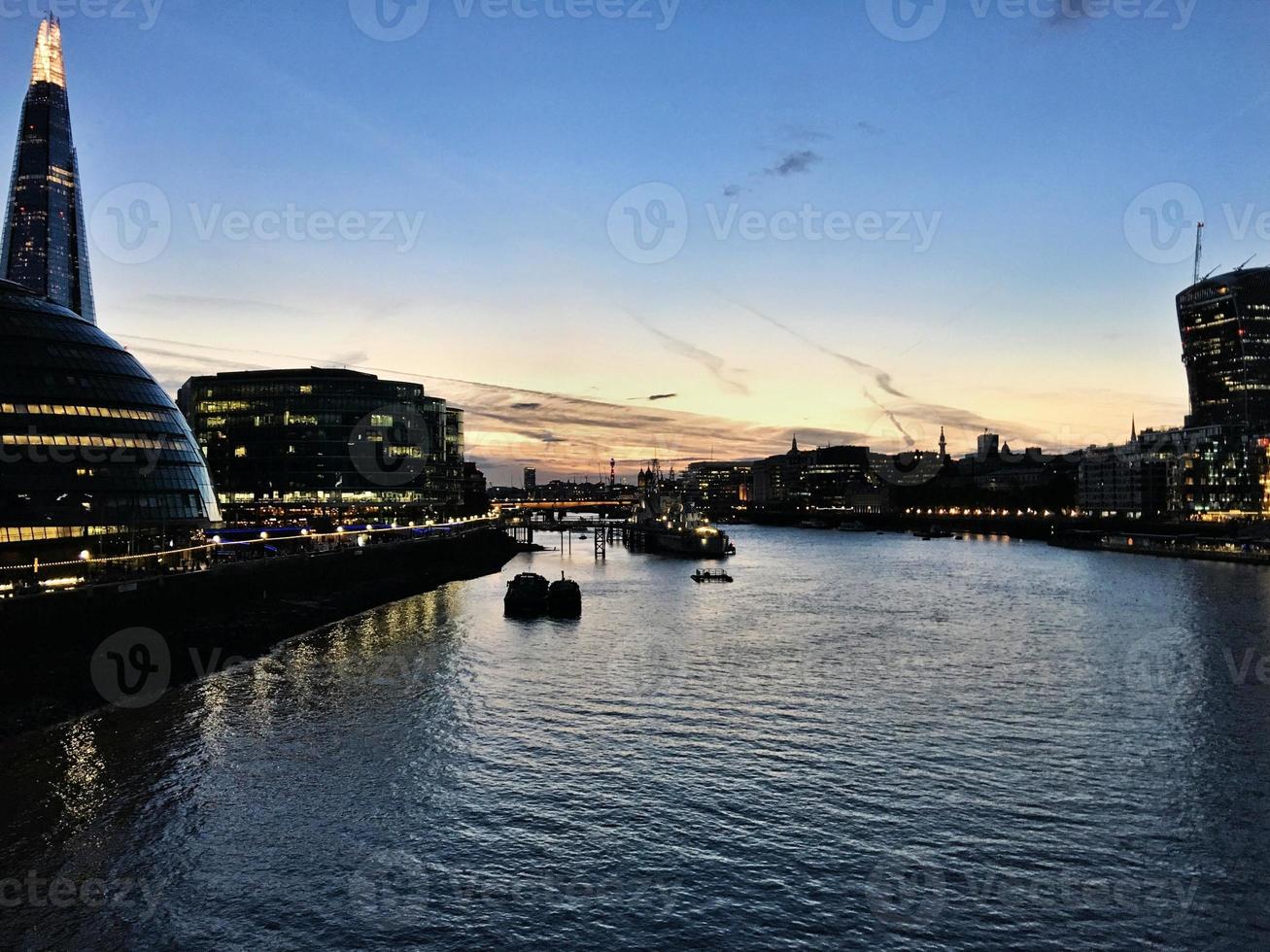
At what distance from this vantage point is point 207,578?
200 feet

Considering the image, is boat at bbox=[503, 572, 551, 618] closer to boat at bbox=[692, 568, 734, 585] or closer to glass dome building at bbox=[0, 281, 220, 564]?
glass dome building at bbox=[0, 281, 220, 564]

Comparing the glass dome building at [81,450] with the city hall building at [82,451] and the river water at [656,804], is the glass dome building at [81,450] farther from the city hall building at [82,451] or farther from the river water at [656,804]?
the river water at [656,804]

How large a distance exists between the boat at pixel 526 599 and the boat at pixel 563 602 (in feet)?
1.54

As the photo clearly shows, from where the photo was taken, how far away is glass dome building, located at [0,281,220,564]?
201 ft

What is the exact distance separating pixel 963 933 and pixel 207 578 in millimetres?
55553

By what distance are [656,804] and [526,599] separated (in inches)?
1922

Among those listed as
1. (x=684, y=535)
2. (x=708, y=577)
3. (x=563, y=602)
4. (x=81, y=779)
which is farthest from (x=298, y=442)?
(x=81, y=779)

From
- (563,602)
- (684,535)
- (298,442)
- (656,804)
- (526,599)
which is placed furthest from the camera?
(298,442)

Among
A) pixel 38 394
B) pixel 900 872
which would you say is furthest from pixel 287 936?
pixel 38 394

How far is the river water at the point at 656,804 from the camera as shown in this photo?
20.7 meters

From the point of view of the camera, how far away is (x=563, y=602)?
76562 millimetres

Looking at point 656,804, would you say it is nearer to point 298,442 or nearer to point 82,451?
point 82,451

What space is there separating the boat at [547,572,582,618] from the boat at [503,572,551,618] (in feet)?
1.54

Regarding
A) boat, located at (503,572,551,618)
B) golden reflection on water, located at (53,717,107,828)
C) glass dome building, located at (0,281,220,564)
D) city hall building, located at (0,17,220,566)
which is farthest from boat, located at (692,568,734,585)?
golden reflection on water, located at (53,717,107,828)
